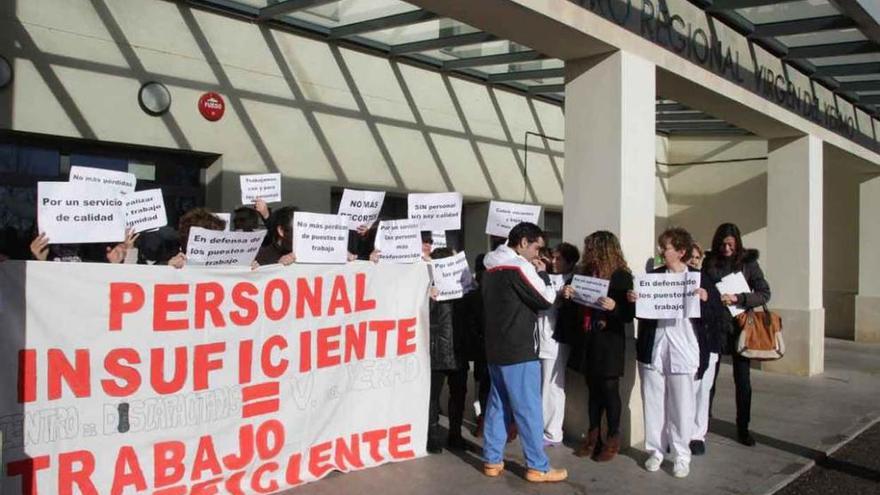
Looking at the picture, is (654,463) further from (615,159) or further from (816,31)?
(816,31)

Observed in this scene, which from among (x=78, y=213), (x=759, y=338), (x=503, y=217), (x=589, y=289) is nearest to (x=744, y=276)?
(x=759, y=338)

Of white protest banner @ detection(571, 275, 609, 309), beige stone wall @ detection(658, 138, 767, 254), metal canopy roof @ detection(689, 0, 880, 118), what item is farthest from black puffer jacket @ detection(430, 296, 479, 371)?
beige stone wall @ detection(658, 138, 767, 254)

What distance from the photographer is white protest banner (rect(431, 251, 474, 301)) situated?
18.7ft

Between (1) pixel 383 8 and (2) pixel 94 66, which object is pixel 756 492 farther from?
(2) pixel 94 66

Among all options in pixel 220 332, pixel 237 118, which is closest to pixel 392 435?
pixel 220 332

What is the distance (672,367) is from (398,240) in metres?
2.18

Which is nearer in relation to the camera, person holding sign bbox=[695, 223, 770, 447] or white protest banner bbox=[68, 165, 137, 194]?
white protest banner bbox=[68, 165, 137, 194]

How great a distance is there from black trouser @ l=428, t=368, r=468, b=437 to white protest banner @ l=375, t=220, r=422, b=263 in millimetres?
929

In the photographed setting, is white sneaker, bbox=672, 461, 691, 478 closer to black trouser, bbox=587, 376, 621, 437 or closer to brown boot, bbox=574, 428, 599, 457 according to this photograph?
black trouser, bbox=587, 376, 621, 437

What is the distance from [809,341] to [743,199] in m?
6.03

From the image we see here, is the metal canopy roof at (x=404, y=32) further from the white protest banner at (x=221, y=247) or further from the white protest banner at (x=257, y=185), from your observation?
the white protest banner at (x=221, y=247)

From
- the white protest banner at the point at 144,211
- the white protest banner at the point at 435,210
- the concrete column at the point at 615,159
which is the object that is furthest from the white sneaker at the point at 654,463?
the white protest banner at the point at 144,211

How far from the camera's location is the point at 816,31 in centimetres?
789

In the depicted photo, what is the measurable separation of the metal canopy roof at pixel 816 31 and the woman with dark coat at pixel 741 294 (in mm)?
2422
